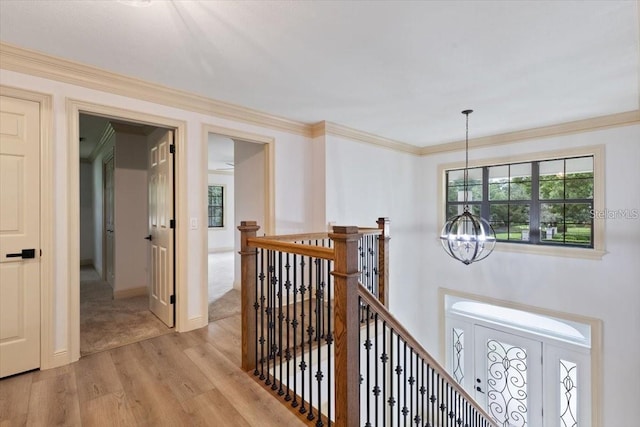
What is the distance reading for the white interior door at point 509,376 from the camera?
4633 mm

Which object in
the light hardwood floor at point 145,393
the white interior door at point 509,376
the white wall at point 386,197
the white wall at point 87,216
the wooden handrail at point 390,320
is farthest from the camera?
the white wall at point 87,216

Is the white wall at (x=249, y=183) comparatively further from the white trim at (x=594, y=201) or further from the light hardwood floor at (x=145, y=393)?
the white trim at (x=594, y=201)

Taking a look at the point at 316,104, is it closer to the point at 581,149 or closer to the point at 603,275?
the point at 581,149

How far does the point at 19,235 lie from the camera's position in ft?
7.50

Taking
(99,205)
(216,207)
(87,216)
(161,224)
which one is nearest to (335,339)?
(161,224)

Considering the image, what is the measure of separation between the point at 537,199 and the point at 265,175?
4.09 metres

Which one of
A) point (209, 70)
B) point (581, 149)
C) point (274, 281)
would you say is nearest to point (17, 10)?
point (209, 70)

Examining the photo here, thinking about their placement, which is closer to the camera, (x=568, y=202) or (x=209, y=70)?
(x=209, y=70)

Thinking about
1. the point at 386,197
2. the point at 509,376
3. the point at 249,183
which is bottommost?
the point at 509,376

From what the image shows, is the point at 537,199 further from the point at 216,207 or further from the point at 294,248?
the point at 216,207

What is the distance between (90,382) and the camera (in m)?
Answer: 2.17

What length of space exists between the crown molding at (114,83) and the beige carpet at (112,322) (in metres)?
2.26

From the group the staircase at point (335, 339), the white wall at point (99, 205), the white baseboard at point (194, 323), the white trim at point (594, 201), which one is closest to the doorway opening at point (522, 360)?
the white trim at point (594, 201)

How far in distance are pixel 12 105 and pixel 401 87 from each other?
3227mm
